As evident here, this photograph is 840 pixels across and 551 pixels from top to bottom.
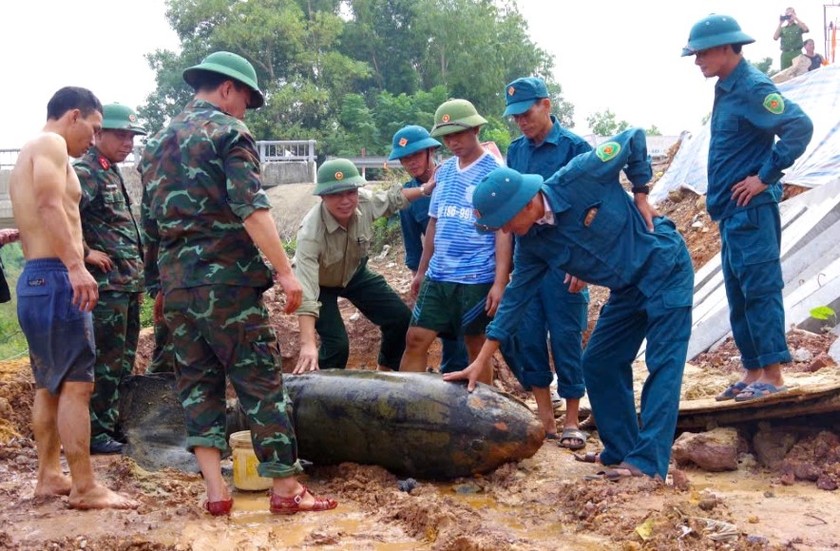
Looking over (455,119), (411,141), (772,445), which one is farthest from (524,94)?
(772,445)

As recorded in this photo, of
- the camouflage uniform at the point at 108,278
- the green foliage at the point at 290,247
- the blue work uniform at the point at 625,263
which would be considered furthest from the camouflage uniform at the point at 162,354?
the green foliage at the point at 290,247

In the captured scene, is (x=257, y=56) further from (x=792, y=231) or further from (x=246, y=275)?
(x=246, y=275)

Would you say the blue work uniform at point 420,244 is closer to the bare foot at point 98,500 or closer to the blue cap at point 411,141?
the blue cap at point 411,141

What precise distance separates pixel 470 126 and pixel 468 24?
2682 cm

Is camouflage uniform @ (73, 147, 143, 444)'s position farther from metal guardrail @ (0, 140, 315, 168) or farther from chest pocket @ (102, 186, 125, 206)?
metal guardrail @ (0, 140, 315, 168)

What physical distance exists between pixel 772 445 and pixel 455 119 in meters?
2.57

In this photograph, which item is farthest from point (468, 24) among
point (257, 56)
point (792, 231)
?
point (792, 231)

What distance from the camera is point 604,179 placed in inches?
168

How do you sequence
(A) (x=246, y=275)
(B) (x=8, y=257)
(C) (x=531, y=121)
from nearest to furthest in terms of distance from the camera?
(A) (x=246, y=275) < (C) (x=531, y=121) < (B) (x=8, y=257)

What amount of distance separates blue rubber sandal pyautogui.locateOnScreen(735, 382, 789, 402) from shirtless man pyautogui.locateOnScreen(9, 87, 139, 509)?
3.11 metres

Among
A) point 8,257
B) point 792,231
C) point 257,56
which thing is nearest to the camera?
point 792,231

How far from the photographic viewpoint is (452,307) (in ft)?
18.2

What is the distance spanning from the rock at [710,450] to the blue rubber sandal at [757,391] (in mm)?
220

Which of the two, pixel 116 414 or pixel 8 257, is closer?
pixel 116 414
